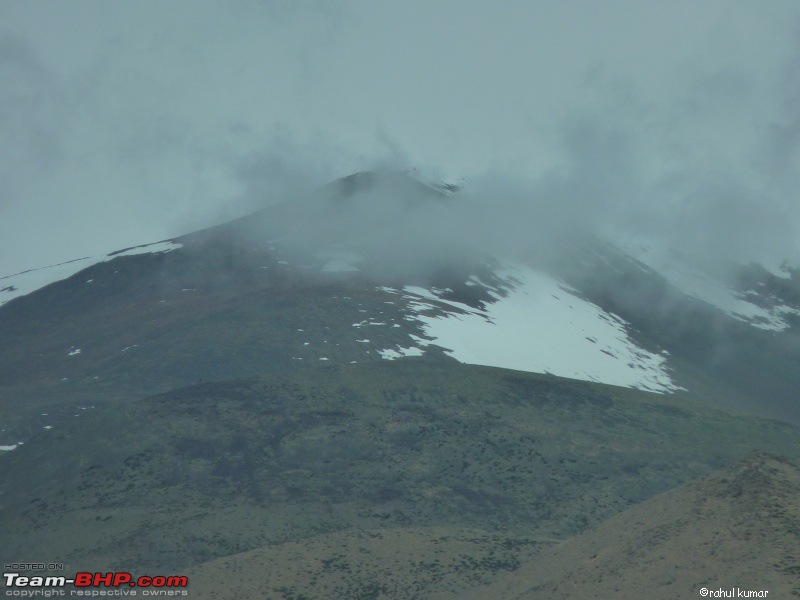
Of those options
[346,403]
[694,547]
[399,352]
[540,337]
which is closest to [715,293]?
[540,337]

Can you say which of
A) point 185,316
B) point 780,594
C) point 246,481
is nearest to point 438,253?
point 185,316

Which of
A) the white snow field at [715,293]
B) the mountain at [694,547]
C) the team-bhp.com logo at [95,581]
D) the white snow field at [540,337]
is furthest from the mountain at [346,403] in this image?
the white snow field at [715,293]

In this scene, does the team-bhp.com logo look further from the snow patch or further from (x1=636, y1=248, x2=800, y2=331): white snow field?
(x1=636, y1=248, x2=800, y2=331): white snow field

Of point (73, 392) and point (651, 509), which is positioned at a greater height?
point (651, 509)

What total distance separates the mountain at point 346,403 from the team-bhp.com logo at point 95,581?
1.46 metres

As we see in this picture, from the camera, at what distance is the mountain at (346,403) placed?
41.9 metres

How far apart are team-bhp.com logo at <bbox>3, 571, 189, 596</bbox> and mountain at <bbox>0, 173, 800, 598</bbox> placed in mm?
1460

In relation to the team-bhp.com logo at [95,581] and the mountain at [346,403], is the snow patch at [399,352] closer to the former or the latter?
the mountain at [346,403]

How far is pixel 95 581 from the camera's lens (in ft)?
121

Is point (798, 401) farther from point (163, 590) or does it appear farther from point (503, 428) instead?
point (163, 590)

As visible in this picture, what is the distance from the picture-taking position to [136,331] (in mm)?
91750

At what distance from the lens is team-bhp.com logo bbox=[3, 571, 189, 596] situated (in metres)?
33.7

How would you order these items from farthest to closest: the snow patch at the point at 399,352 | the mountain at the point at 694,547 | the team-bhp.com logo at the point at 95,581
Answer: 1. the snow patch at the point at 399,352
2. the team-bhp.com logo at the point at 95,581
3. the mountain at the point at 694,547

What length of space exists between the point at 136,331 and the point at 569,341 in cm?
4530
